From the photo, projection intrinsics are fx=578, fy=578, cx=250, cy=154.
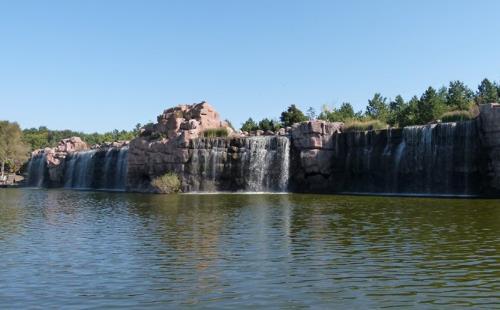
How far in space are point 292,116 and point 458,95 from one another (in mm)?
28867

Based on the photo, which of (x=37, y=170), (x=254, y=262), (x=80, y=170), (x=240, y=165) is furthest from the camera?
(x=37, y=170)

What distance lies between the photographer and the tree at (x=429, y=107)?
8944cm

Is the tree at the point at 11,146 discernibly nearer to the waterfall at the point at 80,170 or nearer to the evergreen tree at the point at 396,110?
the waterfall at the point at 80,170

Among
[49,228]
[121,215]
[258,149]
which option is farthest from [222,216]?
[258,149]

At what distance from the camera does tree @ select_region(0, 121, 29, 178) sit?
114 metres

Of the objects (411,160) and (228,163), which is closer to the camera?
(411,160)

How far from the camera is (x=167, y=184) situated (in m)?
66.3

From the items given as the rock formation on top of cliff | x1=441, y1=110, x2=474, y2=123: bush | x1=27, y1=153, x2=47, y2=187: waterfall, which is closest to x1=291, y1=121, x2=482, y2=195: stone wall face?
x1=441, y1=110, x2=474, y2=123: bush

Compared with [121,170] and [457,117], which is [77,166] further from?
[457,117]

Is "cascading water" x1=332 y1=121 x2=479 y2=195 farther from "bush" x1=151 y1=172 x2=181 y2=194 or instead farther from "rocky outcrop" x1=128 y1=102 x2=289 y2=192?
"bush" x1=151 y1=172 x2=181 y2=194

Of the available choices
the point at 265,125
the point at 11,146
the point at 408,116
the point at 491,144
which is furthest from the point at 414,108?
the point at 11,146

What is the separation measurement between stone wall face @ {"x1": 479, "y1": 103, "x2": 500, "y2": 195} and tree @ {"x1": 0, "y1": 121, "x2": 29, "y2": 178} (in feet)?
305

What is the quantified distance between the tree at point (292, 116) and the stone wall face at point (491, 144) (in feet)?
163

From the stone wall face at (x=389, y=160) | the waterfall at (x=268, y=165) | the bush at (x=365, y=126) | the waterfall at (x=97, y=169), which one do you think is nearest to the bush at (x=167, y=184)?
the waterfall at (x=268, y=165)
